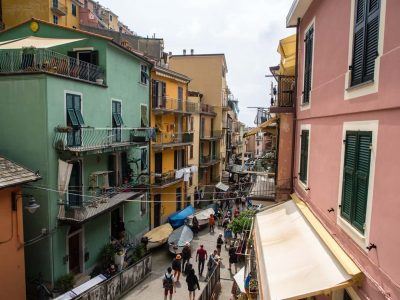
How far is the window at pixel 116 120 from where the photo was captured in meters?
20.5

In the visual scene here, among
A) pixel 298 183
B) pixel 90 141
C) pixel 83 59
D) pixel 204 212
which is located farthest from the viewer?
pixel 204 212

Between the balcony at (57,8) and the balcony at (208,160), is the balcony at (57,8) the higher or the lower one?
the higher one

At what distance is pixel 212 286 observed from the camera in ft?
49.0

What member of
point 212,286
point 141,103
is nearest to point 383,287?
point 212,286

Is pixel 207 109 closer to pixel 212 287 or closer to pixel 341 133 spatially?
pixel 212 287

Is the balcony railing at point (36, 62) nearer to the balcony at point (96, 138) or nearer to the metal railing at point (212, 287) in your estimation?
the balcony at point (96, 138)

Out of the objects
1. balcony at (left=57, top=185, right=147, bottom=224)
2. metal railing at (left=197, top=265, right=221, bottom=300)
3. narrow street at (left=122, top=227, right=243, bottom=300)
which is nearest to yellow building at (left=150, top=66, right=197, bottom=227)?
balcony at (left=57, top=185, right=147, bottom=224)

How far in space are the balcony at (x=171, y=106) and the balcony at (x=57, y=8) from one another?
17635 millimetres

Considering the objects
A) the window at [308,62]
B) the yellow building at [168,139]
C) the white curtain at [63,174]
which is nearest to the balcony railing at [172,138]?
the yellow building at [168,139]

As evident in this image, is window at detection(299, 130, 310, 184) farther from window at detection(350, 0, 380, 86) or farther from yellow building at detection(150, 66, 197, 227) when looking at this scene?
yellow building at detection(150, 66, 197, 227)

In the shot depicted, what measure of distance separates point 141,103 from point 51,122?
10.1m

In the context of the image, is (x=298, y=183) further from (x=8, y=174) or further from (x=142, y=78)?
(x=142, y=78)

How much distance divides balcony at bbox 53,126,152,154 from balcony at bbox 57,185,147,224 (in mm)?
2510

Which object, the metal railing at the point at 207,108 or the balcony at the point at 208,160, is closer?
the metal railing at the point at 207,108
